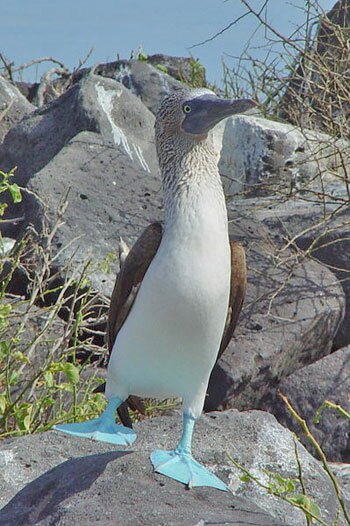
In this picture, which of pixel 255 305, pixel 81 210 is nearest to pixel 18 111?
pixel 81 210

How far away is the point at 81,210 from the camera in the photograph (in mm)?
6391

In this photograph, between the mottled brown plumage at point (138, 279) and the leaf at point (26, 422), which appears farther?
the leaf at point (26, 422)

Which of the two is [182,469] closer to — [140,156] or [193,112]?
[193,112]

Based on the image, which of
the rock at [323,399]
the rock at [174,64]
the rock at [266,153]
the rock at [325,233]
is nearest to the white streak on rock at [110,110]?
the rock at [266,153]

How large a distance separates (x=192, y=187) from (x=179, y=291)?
0.35 meters

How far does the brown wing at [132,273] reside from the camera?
343 cm

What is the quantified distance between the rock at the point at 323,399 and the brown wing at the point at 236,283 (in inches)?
76.7

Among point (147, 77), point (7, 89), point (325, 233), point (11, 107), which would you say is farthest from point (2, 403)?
point (147, 77)

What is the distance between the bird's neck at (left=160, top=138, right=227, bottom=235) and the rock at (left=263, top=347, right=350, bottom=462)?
2.56 m

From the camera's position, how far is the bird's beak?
3.39m

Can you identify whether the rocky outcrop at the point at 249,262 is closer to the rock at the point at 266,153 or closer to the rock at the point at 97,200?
the rock at the point at 97,200

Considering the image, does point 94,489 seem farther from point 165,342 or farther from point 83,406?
point 83,406

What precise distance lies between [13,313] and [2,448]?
1172 millimetres

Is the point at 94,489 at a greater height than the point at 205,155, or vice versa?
the point at 205,155
